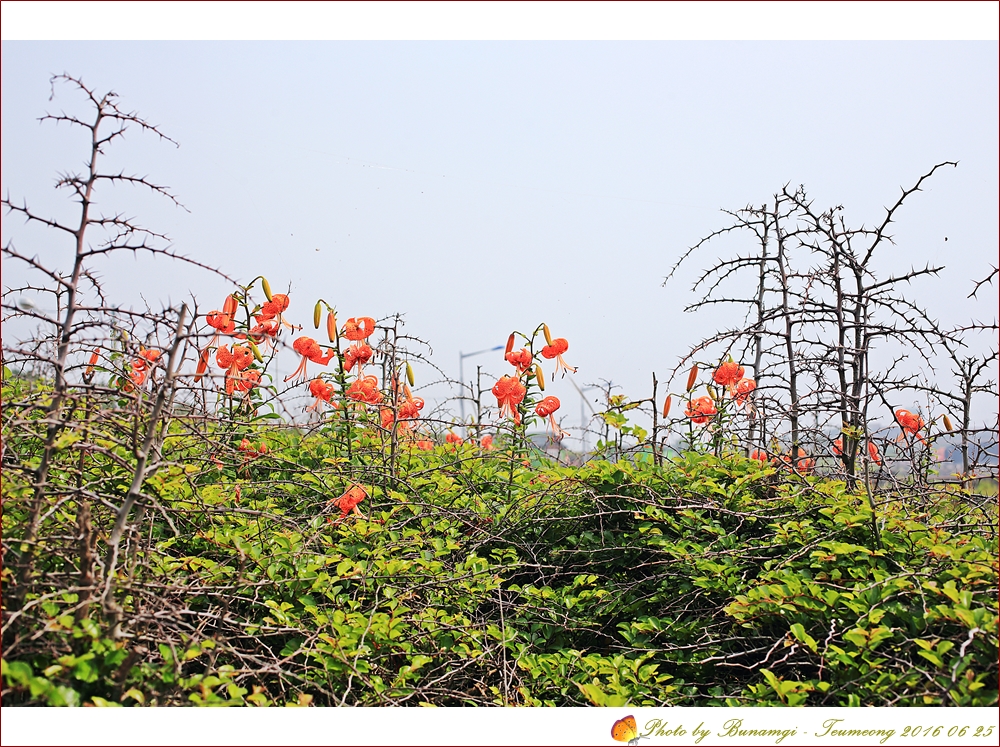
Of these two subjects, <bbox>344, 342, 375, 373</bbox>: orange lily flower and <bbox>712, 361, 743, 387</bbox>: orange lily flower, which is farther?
<bbox>712, 361, 743, 387</bbox>: orange lily flower

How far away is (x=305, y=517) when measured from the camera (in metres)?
3.21

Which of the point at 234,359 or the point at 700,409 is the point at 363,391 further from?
the point at 700,409

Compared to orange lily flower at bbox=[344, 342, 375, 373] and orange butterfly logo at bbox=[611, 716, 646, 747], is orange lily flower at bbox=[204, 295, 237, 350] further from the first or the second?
orange butterfly logo at bbox=[611, 716, 646, 747]

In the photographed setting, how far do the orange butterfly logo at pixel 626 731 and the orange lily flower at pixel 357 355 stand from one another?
2236mm

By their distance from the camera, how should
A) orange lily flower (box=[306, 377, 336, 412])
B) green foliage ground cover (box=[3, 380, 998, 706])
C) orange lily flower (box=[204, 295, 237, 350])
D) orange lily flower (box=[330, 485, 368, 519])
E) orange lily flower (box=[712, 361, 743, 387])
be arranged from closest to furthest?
green foliage ground cover (box=[3, 380, 998, 706]), orange lily flower (box=[330, 485, 368, 519]), orange lily flower (box=[204, 295, 237, 350]), orange lily flower (box=[306, 377, 336, 412]), orange lily flower (box=[712, 361, 743, 387])

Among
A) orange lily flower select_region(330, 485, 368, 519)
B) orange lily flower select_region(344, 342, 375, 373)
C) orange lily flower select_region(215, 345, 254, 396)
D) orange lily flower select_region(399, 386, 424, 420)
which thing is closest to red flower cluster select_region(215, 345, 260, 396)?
orange lily flower select_region(215, 345, 254, 396)

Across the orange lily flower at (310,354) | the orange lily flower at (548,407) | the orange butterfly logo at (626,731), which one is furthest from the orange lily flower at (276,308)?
the orange butterfly logo at (626,731)

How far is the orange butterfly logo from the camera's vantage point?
2.16 m

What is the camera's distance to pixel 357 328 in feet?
12.8

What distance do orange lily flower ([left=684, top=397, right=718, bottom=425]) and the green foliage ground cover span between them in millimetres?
454

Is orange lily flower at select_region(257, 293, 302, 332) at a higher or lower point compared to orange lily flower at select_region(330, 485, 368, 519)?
higher

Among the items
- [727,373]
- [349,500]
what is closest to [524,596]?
[349,500]

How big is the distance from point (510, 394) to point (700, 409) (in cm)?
103

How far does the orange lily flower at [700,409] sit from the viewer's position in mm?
4121
